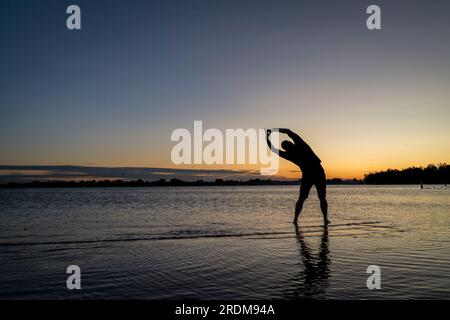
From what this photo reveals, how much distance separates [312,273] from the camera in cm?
614

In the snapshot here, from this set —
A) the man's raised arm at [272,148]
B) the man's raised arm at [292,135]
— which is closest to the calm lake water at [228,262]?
the man's raised arm at [272,148]

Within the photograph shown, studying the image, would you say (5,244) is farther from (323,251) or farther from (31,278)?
(323,251)

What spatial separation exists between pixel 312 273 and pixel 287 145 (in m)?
6.86

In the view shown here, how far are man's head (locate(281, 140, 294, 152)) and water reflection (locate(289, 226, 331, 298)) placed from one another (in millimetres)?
4137

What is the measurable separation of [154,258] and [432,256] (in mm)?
5470

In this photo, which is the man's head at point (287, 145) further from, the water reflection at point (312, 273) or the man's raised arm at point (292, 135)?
the water reflection at point (312, 273)

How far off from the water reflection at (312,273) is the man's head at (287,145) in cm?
414

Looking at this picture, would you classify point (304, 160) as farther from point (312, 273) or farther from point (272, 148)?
point (312, 273)

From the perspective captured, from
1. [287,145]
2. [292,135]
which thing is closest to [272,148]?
[287,145]

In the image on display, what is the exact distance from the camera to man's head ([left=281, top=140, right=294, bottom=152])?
1255cm

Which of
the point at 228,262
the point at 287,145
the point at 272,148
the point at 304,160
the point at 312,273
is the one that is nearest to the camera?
the point at 312,273

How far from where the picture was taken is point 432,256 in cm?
747

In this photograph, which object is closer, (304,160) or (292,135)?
(292,135)
